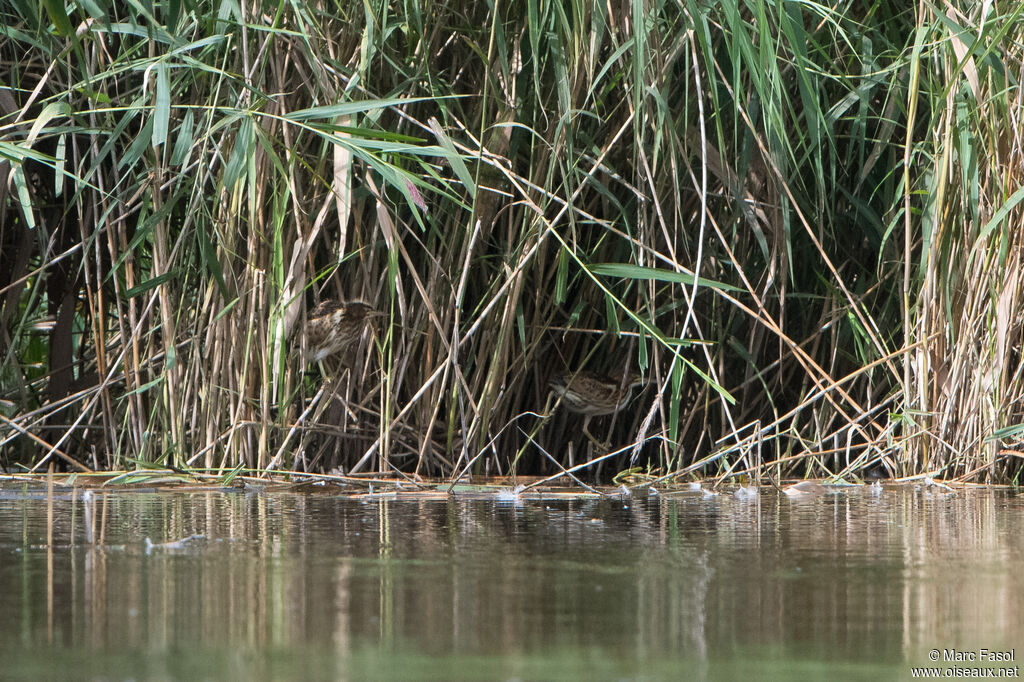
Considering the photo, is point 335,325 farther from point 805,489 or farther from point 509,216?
point 805,489

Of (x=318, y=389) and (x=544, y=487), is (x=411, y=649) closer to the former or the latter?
(x=544, y=487)

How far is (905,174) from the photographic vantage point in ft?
11.0

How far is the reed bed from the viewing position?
10.4 feet

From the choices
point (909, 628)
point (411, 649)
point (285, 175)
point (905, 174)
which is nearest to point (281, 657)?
point (411, 649)

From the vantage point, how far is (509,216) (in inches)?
137

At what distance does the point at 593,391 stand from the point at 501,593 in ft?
6.50

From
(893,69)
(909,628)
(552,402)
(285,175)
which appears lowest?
(909,628)

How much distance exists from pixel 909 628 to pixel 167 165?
7.86 ft

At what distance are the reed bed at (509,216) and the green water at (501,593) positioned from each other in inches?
27.2

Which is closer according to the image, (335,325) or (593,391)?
(335,325)

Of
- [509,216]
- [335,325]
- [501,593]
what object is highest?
[509,216]

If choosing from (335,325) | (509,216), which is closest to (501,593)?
(335,325)

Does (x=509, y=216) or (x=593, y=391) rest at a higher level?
(x=509, y=216)

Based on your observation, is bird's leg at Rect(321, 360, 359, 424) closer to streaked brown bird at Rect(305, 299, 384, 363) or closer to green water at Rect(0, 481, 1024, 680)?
streaked brown bird at Rect(305, 299, 384, 363)
